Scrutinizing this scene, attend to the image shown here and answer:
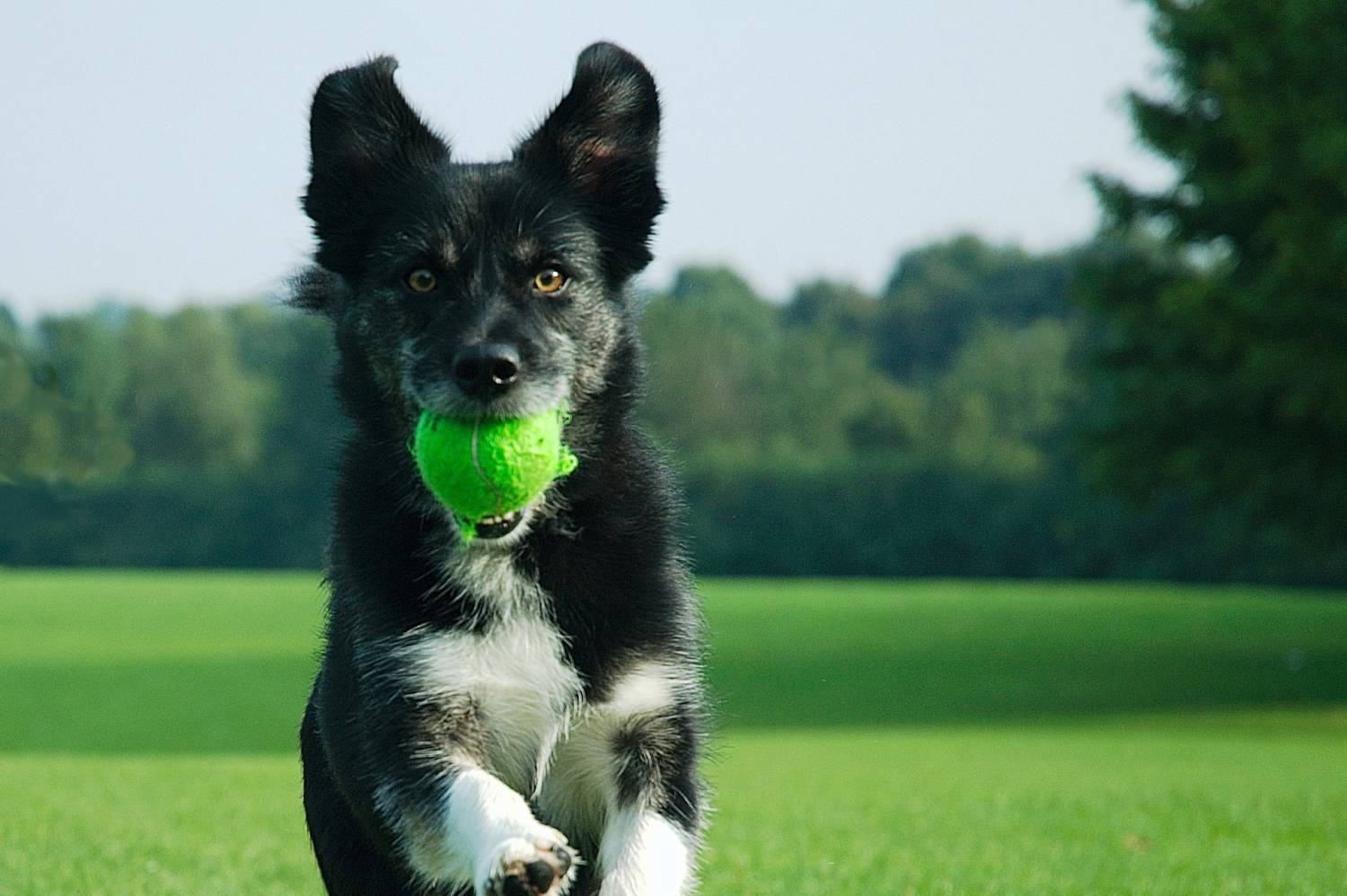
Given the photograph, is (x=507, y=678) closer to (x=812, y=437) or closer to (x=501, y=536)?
(x=501, y=536)

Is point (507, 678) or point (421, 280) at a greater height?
point (421, 280)

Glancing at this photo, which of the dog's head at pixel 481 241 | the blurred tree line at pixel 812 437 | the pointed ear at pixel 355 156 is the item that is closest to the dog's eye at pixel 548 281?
the dog's head at pixel 481 241

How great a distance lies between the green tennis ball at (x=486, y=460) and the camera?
4.21 m

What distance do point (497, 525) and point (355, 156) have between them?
46.5 inches

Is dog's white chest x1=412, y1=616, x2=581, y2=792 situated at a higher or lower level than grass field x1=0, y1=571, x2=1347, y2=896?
higher

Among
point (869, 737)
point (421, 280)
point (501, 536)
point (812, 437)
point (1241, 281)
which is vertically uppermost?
point (1241, 281)

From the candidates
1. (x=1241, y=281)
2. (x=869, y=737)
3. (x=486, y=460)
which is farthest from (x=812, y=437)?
→ (x=486, y=460)

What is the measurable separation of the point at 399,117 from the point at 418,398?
99cm

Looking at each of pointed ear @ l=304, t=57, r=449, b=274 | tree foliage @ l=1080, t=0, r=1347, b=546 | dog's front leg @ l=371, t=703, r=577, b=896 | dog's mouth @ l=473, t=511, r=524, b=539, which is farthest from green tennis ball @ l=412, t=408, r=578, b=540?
tree foliage @ l=1080, t=0, r=1347, b=546

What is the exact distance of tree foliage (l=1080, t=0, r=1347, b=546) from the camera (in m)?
22.2

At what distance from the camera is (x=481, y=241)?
444 cm

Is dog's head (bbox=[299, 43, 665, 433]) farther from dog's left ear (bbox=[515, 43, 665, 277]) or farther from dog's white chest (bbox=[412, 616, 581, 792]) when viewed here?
dog's white chest (bbox=[412, 616, 581, 792])

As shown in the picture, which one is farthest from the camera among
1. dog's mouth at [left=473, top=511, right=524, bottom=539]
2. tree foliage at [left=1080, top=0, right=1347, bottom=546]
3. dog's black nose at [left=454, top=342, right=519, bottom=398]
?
tree foliage at [left=1080, top=0, right=1347, bottom=546]

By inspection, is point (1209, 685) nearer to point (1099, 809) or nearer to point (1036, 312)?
point (1099, 809)
